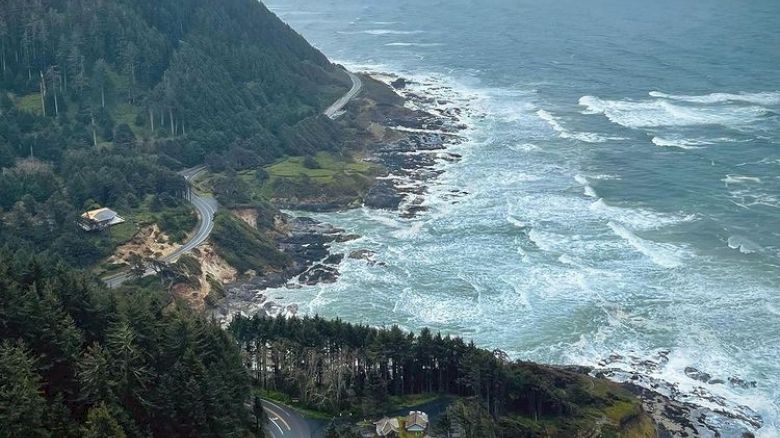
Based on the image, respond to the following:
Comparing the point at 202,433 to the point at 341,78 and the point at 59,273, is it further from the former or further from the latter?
the point at 341,78

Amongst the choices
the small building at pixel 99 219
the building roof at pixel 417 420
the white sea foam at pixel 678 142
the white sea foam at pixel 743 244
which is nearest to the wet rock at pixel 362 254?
the small building at pixel 99 219

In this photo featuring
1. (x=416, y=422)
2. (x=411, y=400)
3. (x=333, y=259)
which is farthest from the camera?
(x=333, y=259)

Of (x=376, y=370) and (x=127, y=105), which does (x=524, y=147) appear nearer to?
(x=127, y=105)

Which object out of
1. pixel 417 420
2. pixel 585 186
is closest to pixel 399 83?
pixel 585 186

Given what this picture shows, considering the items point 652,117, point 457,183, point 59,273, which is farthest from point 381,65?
point 59,273

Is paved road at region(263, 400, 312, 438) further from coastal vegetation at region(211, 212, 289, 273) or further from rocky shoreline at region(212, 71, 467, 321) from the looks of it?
coastal vegetation at region(211, 212, 289, 273)

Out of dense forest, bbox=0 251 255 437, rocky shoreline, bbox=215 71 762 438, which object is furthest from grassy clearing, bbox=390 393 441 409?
rocky shoreline, bbox=215 71 762 438
